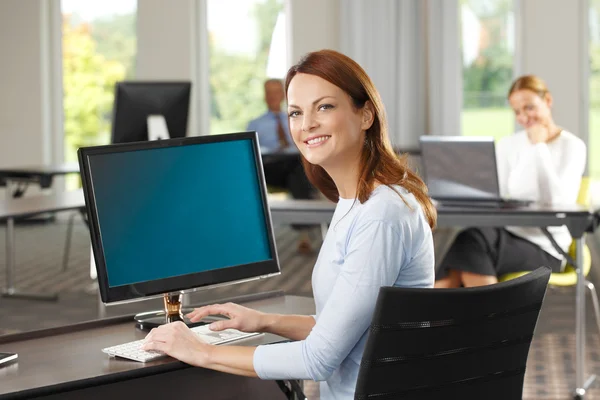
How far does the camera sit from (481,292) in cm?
154

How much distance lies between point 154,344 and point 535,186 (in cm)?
297

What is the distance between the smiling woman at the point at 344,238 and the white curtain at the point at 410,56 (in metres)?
6.71

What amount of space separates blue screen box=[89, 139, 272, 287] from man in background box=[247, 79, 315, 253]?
4.61 metres

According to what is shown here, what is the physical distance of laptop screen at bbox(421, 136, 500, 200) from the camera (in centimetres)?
411

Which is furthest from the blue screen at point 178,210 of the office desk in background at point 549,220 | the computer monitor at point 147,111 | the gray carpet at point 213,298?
the computer monitor at point 147,111

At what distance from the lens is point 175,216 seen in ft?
7.27

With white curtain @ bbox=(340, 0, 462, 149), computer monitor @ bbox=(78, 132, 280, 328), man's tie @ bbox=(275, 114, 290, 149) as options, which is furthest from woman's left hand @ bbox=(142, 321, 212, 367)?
white curtain @ bbox=(340, 0, 462, 149)

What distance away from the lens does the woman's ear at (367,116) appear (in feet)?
6.44

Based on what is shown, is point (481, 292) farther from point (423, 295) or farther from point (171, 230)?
point (171, 230)

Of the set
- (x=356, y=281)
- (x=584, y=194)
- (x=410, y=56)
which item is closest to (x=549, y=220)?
(x=584, y=194)

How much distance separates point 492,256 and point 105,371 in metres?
2.60

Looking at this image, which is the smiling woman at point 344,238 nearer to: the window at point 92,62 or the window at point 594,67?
the window at point 594,67

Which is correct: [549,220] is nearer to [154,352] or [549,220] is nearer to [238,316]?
[238,316]

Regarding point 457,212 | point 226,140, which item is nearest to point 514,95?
point 457,212
